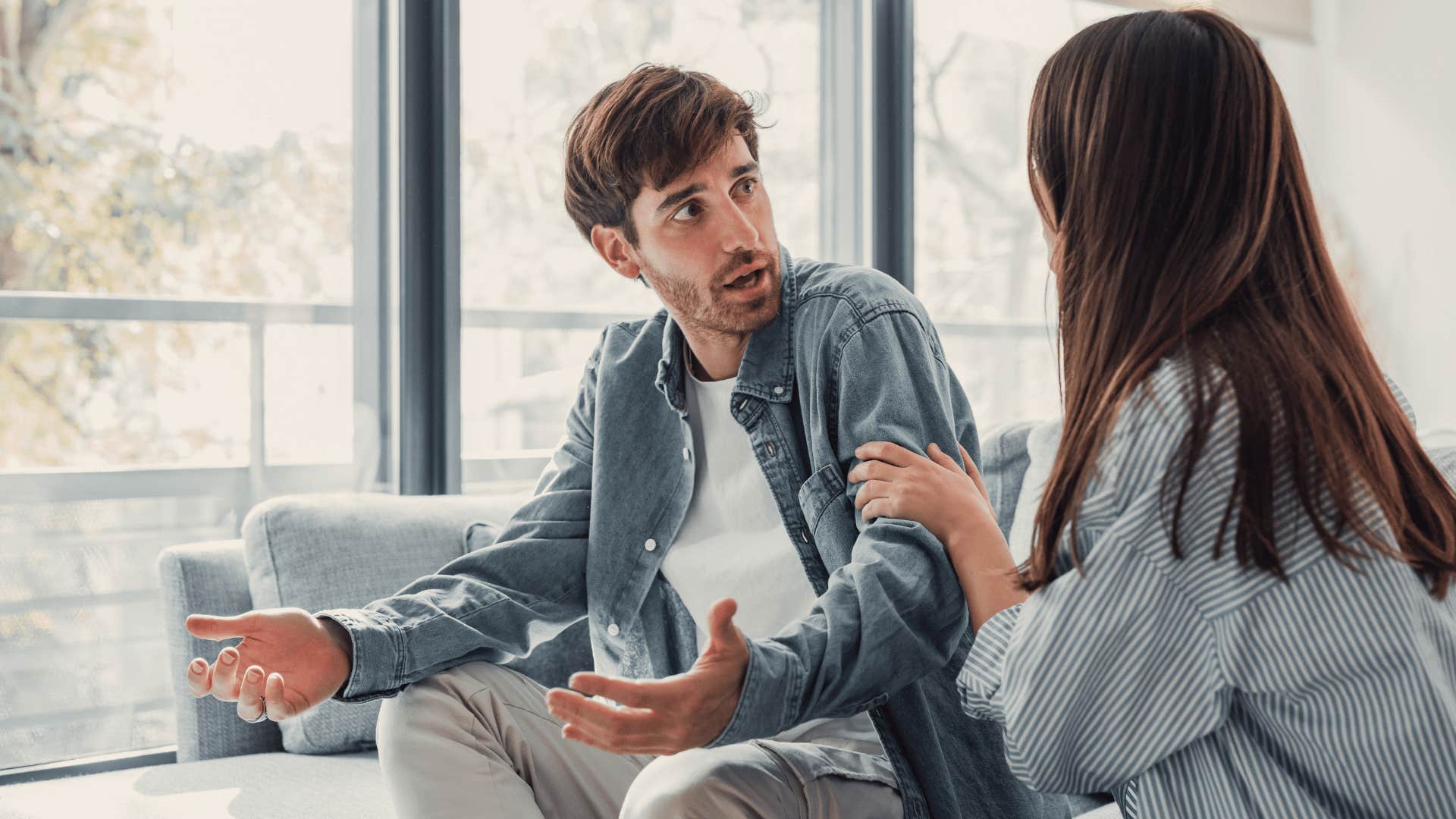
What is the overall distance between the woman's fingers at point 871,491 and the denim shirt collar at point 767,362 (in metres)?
0.21

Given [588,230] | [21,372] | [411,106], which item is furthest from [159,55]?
[588,230]

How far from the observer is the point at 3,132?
78.7 inches

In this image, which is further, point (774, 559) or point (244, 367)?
point (244, 367)

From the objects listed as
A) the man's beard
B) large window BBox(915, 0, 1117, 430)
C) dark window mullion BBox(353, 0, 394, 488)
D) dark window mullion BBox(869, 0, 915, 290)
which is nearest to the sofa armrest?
dark window mullion BBox(353, 0, 394, 488)

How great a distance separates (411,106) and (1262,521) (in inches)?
76.6

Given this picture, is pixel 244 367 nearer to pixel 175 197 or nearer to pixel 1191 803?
pixel 175 197

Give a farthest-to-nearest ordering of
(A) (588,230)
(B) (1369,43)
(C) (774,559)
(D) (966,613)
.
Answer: (B) (1369,43)
(A) (588,230)
(C) (774,559)
(D) (966,613)

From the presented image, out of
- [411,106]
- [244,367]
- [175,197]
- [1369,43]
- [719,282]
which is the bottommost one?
[244,367]

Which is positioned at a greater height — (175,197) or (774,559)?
(175,197)

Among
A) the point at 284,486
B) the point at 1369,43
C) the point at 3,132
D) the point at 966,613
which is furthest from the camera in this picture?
the point at 1369,43

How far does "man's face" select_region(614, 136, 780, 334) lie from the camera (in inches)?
58.5

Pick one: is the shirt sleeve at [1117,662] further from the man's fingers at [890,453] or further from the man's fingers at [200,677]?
the man's fingers at [200,677]

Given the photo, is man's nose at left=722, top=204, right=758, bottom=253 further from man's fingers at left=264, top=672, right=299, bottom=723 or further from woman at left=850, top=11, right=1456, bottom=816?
man's fingers at left=264, top=672, right=299, bottom=723

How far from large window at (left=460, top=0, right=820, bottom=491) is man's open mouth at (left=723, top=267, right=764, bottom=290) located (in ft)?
3.28
